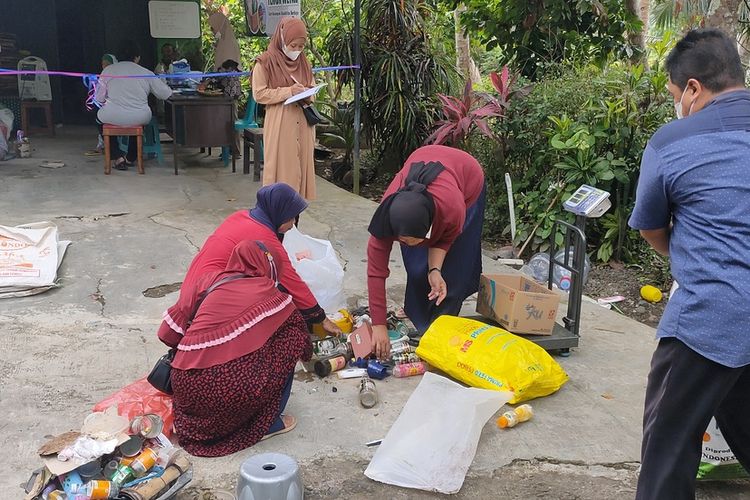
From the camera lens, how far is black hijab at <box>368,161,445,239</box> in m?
3.17

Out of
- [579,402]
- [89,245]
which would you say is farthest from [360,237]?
[579,402]

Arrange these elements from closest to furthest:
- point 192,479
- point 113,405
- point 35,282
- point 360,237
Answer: point 192,479, point 113,405, point 35,282, point 360,237

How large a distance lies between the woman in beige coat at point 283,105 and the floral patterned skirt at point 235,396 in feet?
9.69

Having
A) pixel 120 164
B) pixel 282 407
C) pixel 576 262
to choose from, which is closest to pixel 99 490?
pixel 282 407

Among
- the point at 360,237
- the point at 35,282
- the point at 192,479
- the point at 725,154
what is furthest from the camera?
the point at 360,237

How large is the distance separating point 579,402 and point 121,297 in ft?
9.23

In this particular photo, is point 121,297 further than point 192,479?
Yes

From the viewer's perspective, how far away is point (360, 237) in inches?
235

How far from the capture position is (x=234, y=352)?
2752mm

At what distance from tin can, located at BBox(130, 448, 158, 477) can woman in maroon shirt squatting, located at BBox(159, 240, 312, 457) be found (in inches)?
11.5

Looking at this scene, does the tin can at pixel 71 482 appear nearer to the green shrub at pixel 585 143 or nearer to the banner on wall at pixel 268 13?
the green shrub at pixel 585 143

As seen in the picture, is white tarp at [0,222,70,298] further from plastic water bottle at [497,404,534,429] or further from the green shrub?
A: the green shrub

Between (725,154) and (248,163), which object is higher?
(725,154)

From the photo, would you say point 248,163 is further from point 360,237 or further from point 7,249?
point 7,249
